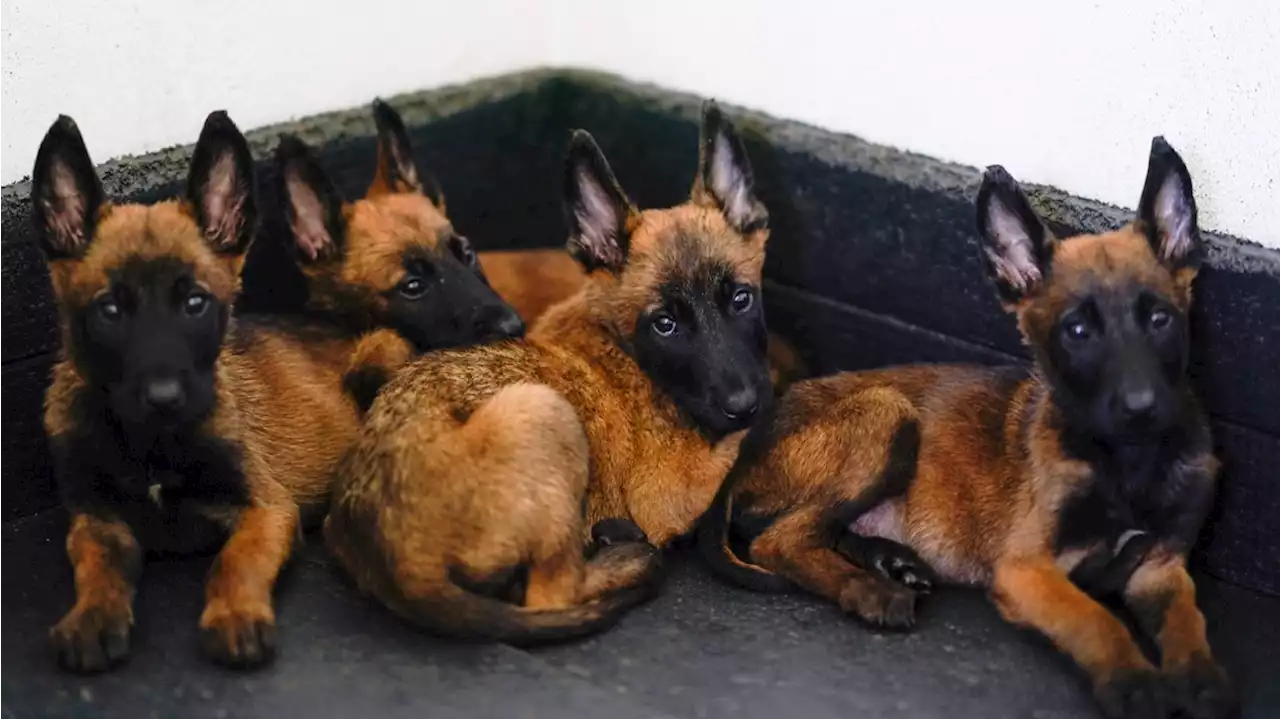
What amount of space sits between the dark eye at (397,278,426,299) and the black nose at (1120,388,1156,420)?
5.54ft

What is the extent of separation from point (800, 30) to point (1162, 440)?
1531 mm

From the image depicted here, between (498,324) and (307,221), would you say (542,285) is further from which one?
(307,221)

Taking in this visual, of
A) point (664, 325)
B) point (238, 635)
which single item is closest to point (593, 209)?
point (664, 325)

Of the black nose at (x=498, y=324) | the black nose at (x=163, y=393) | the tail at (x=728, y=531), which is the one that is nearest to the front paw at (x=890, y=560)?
the tail at (x=728, y=531)

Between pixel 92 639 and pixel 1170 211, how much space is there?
2.37 metres

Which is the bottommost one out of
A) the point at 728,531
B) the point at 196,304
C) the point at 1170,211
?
the point at 728,531

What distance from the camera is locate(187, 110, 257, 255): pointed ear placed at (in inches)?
120

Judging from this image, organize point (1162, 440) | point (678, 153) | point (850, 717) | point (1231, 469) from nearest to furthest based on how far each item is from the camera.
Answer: point (850, 717), point (1162, 440), point (1231, 469), point (678, 153)

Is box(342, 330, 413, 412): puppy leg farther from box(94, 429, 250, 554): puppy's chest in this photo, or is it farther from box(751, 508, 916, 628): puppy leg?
box(751, 508, 916, 628): puppy leg

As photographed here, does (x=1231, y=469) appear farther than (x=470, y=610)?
Yes

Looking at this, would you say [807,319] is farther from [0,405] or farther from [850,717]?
[0,405]

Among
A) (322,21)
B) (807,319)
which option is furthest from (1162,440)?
(322,21)

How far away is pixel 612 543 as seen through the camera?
312cm

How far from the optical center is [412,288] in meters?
3.44
